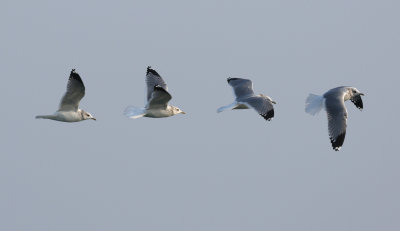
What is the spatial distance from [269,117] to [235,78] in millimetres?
3168

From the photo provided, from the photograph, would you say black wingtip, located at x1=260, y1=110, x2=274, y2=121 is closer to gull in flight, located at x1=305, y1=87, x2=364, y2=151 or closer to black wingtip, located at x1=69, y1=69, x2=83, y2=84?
gull in flight, located at x1=305, y1=87, x2=364, y2=151

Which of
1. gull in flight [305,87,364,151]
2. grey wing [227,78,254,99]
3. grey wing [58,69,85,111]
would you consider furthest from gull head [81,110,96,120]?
gull in flight [305,87,364,151]

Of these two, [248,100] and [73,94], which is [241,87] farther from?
[73,94]

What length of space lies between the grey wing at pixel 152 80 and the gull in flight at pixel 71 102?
2101 mm

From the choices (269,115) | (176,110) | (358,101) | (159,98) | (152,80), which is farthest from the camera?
(152,80)

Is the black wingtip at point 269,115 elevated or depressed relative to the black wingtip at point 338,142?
elevated

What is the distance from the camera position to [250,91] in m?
Result: 22.5

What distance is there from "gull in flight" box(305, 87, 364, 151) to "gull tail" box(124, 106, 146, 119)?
3460 millimetres

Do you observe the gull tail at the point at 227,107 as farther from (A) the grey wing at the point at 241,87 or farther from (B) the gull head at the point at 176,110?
(B) the gull head at the point at 176,110

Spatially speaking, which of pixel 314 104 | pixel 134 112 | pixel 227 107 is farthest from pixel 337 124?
pixel 134 112

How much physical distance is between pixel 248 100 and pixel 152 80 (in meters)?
2.66

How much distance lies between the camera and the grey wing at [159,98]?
69.2 feet

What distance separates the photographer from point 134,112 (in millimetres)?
21312

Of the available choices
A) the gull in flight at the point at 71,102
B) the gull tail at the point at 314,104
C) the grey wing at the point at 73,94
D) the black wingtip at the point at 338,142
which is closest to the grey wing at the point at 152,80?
the gull in flight at the point at 71,102
